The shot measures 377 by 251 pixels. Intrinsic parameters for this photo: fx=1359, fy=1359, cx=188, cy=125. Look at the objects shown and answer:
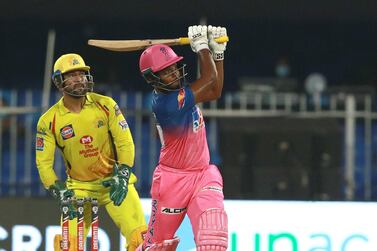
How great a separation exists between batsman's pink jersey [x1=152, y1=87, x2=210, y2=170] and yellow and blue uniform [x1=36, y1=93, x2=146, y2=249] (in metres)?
0.74

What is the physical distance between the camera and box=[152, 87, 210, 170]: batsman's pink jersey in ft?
30.9

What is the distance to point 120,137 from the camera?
10.3 m

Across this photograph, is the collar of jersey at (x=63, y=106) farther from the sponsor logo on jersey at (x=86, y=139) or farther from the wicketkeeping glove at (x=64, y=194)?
the wicketkeeping glove at (x=64, y=194)

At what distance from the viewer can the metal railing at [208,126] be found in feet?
42.2

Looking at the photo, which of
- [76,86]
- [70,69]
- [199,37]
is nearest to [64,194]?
[76,86]

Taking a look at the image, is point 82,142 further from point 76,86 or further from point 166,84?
point 166,84

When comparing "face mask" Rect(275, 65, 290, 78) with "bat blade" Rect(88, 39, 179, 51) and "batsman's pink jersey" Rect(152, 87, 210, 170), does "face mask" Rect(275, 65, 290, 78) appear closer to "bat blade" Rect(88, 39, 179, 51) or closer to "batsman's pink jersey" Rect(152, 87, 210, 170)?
"bat blade" Rect(88, 39, 179, 51)

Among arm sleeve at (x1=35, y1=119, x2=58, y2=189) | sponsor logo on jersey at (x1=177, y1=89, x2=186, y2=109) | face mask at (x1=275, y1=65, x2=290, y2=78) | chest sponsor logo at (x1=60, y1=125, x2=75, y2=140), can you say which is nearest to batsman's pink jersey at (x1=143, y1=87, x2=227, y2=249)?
sponsor logo on jersey at (x1=177, y1=89, x2=186, y2=109)

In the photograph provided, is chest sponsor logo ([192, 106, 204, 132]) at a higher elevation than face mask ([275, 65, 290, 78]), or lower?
lower

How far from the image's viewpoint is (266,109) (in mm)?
13062

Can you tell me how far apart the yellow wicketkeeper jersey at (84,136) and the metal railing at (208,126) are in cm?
237

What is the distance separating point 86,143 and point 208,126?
298 cm

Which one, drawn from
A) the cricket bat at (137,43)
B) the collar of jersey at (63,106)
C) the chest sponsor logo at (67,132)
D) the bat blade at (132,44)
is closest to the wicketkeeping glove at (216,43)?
the cricket bat at (137,43)

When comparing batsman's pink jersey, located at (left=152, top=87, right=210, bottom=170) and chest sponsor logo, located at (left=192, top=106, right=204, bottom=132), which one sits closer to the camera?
batsman's pink jersey, located at (left=152, top=87, right=210, bottom=170)
